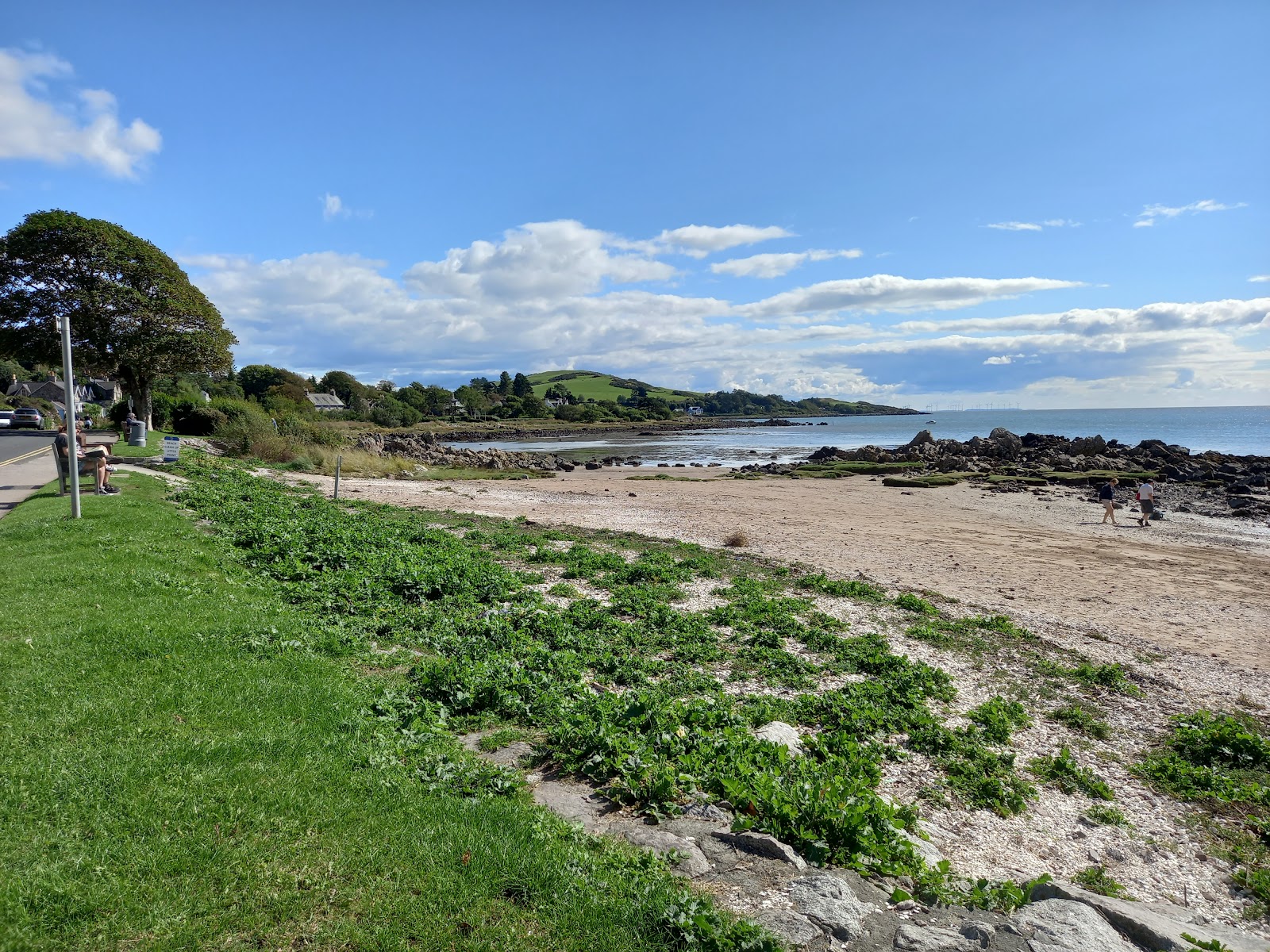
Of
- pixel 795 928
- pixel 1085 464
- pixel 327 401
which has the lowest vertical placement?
pixel 795 928

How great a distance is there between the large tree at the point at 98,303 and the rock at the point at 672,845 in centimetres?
3684

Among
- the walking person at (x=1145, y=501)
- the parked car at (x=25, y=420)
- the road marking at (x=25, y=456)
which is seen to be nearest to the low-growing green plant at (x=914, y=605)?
the walking person at (x=1145, y=501)

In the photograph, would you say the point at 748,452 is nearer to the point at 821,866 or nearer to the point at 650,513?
the point at 650,513

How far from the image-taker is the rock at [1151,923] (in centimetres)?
383

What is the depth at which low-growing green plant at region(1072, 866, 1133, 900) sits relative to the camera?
491 centimetres

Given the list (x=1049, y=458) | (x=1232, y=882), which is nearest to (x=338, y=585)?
(x=1232, y=882)

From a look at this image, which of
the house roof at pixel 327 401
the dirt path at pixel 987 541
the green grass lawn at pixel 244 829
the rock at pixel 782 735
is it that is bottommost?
the dirt path at pixel 987 541

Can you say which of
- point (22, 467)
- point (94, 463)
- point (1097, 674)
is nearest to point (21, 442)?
point (22, 467)

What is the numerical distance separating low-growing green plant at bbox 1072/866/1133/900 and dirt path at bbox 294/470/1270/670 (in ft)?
25.6

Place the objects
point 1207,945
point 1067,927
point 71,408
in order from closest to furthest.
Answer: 1. point 1207,945
2. point 1067,927
3. point 71,408

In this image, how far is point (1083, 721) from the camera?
7.84 metres

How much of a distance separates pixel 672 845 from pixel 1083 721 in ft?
19.5

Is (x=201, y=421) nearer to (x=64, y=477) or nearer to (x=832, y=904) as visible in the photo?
(x=64, y=477)

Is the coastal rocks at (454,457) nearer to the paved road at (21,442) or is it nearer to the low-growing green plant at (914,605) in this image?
the paved road at (21,442)
